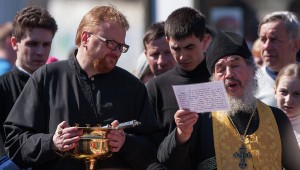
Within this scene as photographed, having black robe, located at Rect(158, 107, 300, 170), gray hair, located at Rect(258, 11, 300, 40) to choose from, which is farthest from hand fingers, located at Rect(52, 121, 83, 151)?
gray hair, located at Rect(258, 11, 300, 40)

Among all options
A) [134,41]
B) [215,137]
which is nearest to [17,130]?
[215,137]

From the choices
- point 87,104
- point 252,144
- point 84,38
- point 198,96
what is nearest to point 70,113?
point 87,104

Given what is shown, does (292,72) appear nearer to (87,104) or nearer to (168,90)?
(168,90)

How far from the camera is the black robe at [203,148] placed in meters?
5.86

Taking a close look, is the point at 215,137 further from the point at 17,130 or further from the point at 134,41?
A: the point at 134,41

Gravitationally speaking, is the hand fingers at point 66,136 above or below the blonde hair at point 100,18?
below

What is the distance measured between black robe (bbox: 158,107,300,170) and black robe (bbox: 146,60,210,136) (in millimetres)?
422

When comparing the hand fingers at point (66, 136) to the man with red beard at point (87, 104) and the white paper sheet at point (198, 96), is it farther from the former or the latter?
the white paper sheet at point (198, 96)

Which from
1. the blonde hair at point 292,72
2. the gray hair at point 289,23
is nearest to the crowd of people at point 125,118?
the blonde hair at point 292,72

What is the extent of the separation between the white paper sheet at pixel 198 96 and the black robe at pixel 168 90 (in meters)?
0.86

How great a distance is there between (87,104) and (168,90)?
1182 mm

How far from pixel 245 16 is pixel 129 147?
8.45m

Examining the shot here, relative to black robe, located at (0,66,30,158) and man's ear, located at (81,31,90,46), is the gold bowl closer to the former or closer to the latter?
man's ear, located at (81,31,90,46)

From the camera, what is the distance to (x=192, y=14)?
7.40 meters
